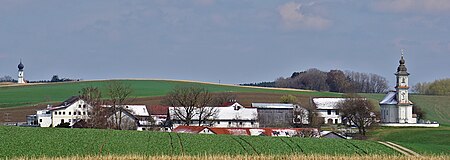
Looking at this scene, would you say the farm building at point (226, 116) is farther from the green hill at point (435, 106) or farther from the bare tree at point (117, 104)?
the green hill at point (435, 106)

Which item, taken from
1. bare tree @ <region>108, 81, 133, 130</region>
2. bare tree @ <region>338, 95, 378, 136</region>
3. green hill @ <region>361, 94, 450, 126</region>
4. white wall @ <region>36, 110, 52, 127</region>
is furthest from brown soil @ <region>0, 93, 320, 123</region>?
bare tree @ <region>108, 81, 133, 130</region>

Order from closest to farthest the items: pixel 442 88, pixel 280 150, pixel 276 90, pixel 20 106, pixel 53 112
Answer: pixel 280 150, pixel 53 112, pixel 20 106, pixel 276 90, pixel 442 88

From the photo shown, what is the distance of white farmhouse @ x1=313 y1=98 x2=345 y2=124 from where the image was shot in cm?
12875

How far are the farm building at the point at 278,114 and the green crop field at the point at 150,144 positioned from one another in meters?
61.7

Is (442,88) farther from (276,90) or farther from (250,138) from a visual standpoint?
(250,138)

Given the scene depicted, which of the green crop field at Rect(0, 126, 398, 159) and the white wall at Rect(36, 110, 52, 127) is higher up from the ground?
the white wall at Rect(36, 110, 52, 127)

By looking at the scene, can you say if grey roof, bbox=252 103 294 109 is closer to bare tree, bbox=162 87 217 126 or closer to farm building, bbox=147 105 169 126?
bare tree, bbox=162 87 217 126

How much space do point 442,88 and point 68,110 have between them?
83.2 meters

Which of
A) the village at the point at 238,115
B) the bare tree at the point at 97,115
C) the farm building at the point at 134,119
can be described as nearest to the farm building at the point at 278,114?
the village at the point at 238,115

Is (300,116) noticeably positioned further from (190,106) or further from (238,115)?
(190,106)

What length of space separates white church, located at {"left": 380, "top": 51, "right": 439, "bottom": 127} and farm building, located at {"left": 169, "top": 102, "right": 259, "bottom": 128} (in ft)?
53.0

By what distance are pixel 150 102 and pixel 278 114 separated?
18537 mm

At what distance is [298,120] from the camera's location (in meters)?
115

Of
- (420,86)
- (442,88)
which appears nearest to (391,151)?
(442,88)
